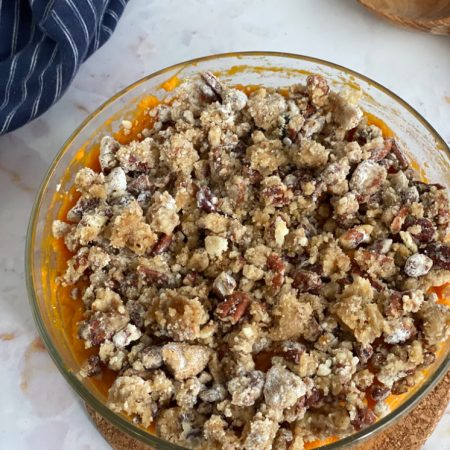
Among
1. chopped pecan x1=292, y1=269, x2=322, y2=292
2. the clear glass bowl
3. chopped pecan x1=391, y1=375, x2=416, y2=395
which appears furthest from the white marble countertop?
chopped pecan x1=391, y1=375, x2=416, y2=395

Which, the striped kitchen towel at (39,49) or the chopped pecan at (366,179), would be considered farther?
the striped kitchen towel at (39,49)

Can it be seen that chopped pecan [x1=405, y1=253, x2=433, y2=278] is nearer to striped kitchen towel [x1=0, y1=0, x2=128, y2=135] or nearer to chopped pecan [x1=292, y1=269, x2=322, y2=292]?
chopped pecan [x1=292, y1=269, x2=322, y2=292]

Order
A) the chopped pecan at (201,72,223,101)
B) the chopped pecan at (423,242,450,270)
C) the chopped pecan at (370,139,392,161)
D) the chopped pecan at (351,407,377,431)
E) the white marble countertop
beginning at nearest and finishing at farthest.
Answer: the chopped pecan at (351,407,377,431) < the chopped pecan at (423,242,450,270) < the chopped pecan at (370,139,392,161) < the chopped pecan at (201,72,223,101) < the white marble countertop

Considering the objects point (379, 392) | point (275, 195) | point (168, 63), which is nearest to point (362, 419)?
point (379, 392)

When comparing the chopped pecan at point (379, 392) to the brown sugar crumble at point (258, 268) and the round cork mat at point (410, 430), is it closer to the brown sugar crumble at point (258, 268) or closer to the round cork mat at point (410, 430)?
the brown sugar crumble at point (258, 268)

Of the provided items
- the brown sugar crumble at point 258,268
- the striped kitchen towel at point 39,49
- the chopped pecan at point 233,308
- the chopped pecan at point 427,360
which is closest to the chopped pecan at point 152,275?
the brown sugar crumble at point 258,268

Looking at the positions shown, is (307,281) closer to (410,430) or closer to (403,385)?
(403,385)
